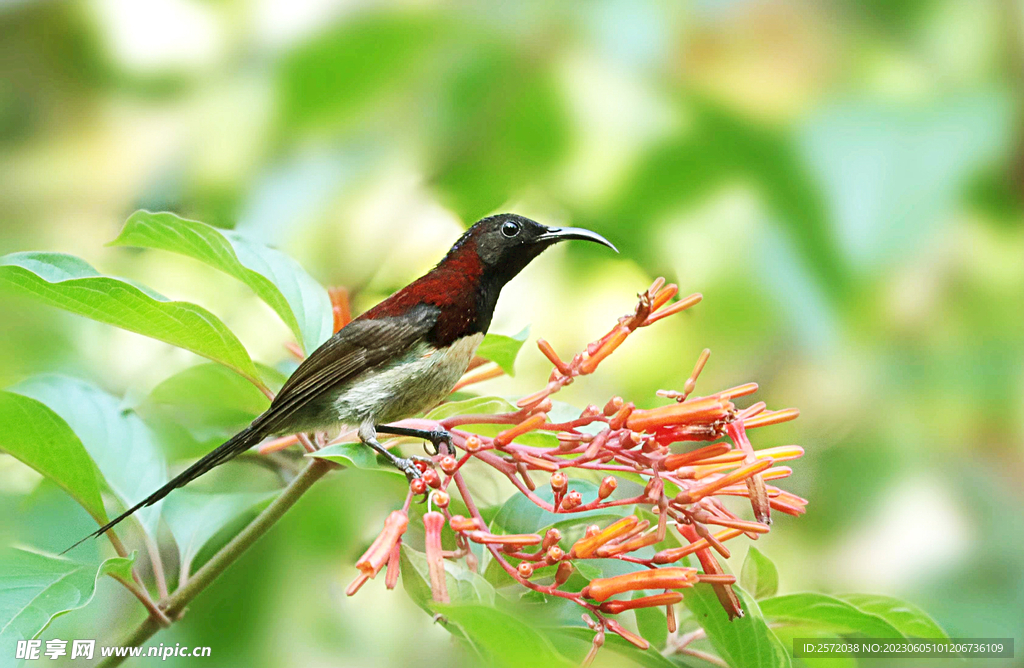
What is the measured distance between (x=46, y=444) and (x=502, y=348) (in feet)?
1.96

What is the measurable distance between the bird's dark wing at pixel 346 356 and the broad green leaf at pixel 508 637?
48 centimetres

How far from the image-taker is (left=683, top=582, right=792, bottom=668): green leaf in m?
0.87

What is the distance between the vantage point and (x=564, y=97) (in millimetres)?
1053

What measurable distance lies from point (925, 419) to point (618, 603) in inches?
48.7

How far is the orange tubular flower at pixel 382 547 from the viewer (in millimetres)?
683

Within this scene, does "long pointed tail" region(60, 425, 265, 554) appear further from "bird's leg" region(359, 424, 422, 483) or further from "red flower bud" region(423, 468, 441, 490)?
"red flower bud" region(423, 468, 441, 490)

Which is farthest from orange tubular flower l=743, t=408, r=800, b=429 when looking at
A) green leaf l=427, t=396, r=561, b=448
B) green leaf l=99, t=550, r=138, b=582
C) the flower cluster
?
green leaf l=99, t=550, r=138, b=582

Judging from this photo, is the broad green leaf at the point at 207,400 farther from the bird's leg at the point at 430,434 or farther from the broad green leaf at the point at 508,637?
the broad green leaf at the point at 508,637

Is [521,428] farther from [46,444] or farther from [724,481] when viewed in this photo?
[46,444]

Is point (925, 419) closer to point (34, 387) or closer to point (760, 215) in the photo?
point (760, 215)

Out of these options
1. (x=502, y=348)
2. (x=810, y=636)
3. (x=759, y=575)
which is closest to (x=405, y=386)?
(x=502, y=348)

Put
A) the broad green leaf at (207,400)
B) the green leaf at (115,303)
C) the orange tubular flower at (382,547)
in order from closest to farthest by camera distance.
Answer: the orange tubular flower at (382,547)
the green leaf at (115,303)
the broad green leaf at (207,400)

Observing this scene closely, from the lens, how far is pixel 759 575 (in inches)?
46.3

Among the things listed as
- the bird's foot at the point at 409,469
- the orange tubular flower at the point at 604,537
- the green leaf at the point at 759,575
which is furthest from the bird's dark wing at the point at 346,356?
the green leaf at the point at 759,575
